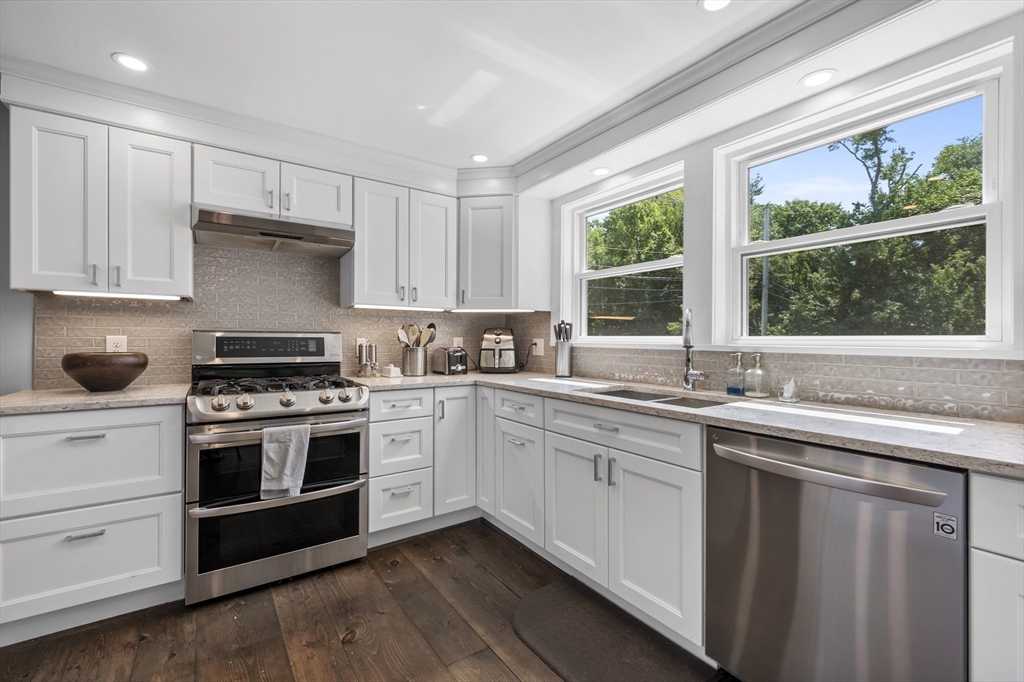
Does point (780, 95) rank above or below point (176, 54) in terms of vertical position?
below

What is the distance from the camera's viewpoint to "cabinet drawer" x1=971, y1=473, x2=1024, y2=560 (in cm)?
103

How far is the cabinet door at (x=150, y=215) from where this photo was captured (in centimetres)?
226

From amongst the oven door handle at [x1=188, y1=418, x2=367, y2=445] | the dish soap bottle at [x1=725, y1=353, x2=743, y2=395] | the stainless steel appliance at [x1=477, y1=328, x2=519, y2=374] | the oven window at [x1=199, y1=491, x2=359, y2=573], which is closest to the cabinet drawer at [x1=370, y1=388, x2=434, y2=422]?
the oven door handle at [x1=188, y1=418, x2=367, y2=445]

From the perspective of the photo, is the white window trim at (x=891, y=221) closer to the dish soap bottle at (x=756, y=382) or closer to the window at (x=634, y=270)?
the dish soap bottle at (x=756, y=382)

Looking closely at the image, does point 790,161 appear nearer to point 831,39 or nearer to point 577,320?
point 831,39

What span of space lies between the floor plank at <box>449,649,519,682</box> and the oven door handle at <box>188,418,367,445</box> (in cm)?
123

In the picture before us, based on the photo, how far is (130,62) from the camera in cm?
203

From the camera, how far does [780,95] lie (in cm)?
196

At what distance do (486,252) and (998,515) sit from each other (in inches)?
111

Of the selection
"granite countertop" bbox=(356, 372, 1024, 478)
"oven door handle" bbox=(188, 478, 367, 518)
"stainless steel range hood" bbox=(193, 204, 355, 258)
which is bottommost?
"oven door handle" bbox=(188, 478, 367, 518)

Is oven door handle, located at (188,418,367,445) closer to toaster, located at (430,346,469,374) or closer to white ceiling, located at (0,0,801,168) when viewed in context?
toaster, located at (430,346,469,374)

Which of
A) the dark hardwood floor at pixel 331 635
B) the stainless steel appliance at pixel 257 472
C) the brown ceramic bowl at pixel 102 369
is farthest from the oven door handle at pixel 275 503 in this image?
the brown ceramic bowl at pixel 102 369

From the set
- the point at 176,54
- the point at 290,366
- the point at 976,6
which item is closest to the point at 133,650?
the point at 290,366

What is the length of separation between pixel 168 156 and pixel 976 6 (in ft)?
11.0
